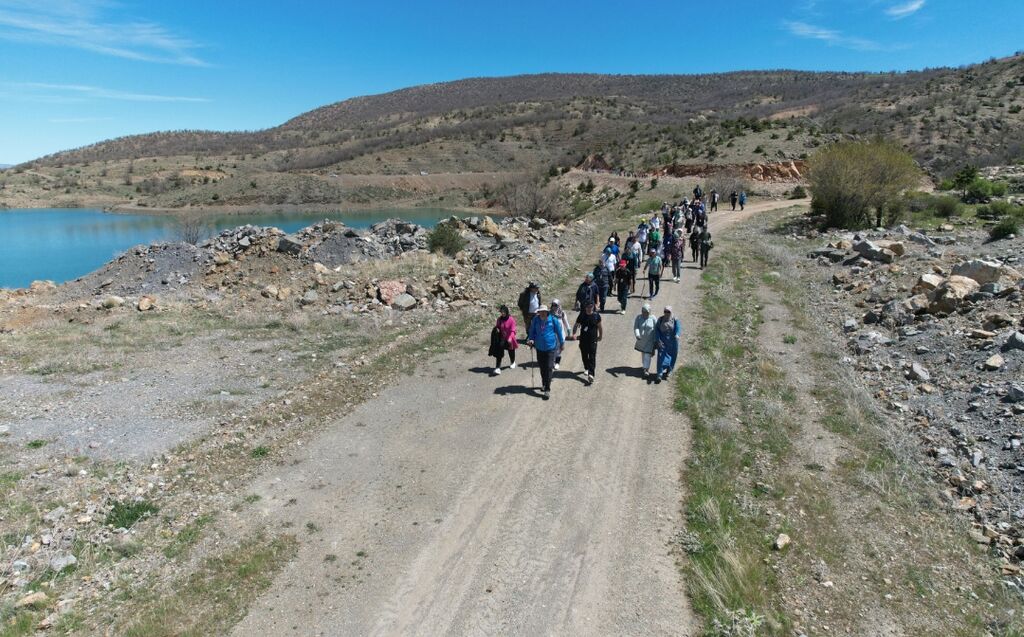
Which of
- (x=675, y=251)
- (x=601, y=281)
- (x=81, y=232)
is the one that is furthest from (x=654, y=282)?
(x=81, y=232)

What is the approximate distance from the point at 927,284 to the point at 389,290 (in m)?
14.2

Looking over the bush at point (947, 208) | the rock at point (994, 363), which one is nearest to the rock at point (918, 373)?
the rock at point (994, 363)

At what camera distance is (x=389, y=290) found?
661 inches

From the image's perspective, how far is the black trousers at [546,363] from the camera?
30.8ft

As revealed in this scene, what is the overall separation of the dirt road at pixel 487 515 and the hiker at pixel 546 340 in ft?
1.40

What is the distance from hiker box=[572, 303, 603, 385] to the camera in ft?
31.9

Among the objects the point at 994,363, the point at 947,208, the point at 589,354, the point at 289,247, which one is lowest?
the point at 994,363

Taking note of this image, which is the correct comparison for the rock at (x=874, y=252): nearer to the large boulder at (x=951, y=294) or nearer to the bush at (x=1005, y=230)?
the bush at (x=1005, y=230)

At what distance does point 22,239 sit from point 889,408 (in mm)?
60980

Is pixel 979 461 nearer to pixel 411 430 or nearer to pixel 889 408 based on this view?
pixel 889 408

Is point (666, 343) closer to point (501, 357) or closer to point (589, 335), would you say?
point (589, 335)

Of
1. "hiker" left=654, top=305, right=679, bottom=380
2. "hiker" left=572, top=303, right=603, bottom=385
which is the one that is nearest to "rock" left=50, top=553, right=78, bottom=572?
"hiker" left=572, top=303, right=603, bottom=385

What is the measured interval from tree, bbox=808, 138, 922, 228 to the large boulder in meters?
14.0

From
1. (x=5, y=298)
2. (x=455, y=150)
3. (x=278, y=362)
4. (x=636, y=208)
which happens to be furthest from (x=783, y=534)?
(x=455, y=150)
